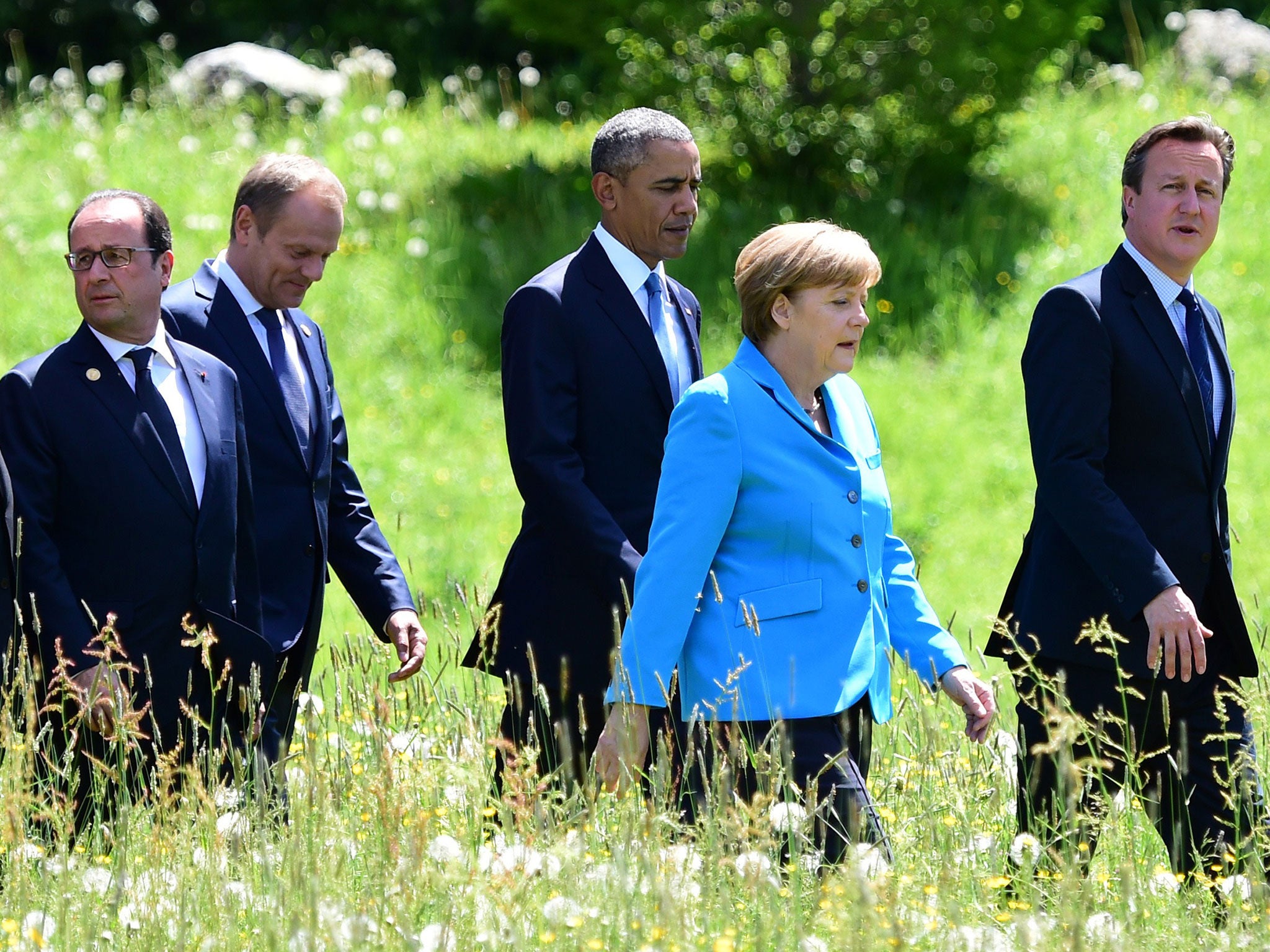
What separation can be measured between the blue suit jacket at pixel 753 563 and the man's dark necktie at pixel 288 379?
4.57 feet

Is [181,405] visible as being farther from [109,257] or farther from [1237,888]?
[1237,888]

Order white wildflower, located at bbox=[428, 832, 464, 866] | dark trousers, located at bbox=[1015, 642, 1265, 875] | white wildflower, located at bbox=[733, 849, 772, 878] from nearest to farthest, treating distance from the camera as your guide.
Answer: white wildflower, located at bbox=[733, 849, 772, 878] → white wildflower, located at bbox=[428, 832, 464, 866] → dark trousers, located at bbox=[1015, 642, 1265, 875]

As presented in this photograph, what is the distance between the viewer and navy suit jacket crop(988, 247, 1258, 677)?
408cm

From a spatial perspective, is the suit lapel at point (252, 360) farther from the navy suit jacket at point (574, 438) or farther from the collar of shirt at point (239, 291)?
the navy suit jacket at point (574, 438)

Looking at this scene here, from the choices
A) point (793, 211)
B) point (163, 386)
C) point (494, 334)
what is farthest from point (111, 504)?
point (793, 211)

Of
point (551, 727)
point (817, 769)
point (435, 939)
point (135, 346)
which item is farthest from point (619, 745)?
point (135, 346)

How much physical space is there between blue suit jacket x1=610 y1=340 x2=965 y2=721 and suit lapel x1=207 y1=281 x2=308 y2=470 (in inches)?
54.4

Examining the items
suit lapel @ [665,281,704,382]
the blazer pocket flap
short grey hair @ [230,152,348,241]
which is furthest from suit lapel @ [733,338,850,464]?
short grey hair @ [230,152,348,241]

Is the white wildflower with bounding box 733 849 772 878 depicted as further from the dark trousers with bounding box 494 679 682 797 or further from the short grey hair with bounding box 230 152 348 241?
the short grey hair with bounding box 230 152 348 241

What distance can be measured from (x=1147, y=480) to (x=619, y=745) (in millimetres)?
1578

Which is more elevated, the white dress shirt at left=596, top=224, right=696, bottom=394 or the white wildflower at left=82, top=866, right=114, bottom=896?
the white dress shirt at left=596, top=224, right=696, bottom=394

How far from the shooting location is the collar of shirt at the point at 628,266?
179 inches

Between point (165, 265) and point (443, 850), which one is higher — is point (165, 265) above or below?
above

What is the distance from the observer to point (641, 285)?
4.58 meters
